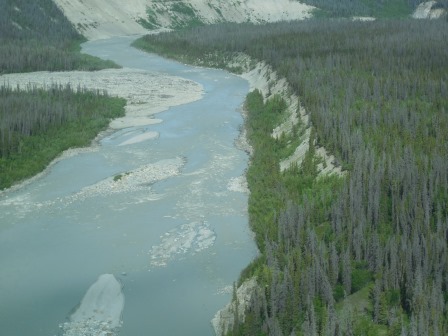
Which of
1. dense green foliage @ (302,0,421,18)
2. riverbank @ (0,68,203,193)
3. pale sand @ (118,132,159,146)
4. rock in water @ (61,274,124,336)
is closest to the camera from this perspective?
rock in water @ (61,274,124,336)

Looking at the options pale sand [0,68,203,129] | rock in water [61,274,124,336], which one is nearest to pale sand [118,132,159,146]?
pale sand [0,68,203,129]

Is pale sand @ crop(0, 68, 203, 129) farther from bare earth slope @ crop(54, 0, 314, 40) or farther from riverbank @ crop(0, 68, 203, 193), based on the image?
bare earth slope @ crop(54, 0, 314, 40)

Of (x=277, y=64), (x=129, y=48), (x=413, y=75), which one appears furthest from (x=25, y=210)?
(x=129, y=48)

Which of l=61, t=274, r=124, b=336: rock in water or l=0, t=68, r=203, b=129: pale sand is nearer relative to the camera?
l=61, t=274, r=124, b=336: rock in water

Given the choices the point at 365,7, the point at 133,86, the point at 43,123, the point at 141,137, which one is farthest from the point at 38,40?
the point at 365,7

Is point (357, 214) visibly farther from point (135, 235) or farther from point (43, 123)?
point (43, 123)

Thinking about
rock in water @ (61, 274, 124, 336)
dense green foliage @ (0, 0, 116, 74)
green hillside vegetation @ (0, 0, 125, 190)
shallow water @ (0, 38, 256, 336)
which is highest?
dense green foliage @ (0, 0, 116, 74)

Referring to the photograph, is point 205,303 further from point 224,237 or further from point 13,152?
point 13,152
